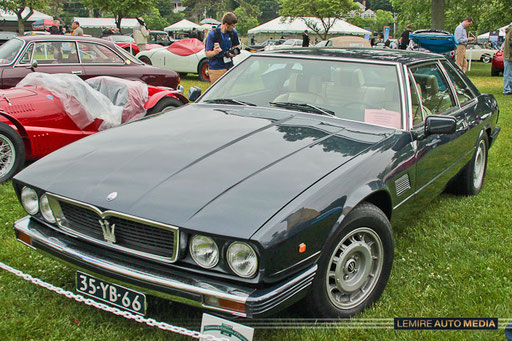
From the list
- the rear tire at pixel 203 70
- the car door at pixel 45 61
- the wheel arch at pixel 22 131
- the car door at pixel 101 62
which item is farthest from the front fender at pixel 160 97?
the rear tire at pixel 203 70

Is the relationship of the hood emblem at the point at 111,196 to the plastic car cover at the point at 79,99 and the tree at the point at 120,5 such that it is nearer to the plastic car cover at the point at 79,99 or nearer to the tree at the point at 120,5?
the plastic car cover at the point at 79,99

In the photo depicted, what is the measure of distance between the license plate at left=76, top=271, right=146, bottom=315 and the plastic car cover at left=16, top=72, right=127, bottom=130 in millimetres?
3102

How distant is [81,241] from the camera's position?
2426 millimetres

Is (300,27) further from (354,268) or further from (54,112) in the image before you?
(354,268)

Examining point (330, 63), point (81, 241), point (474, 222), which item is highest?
point (330, 63)

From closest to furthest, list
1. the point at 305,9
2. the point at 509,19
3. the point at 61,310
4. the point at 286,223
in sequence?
the point at 286,223 → the point at 61,310 → the point at 509,19 → the point at 305,9

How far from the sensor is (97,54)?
7.41 metres

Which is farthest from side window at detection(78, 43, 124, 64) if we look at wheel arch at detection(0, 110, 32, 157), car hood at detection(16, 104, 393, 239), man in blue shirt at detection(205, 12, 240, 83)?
car hood at detection(16, 104, 393, 239)

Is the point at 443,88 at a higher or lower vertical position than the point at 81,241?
higher

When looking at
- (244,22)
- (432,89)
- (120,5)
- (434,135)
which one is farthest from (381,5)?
(434,135)

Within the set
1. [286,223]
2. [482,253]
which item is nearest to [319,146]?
[286,223]

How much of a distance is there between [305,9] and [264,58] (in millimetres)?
41335

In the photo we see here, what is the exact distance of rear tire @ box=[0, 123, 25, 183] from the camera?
14.8 ft

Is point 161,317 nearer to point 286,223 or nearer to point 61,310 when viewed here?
point 61,310
